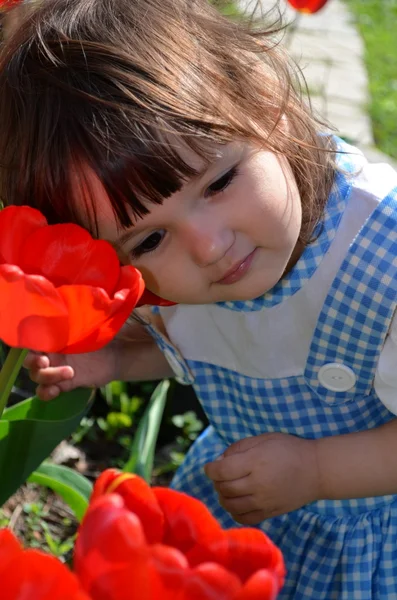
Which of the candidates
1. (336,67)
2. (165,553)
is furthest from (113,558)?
(336,67)

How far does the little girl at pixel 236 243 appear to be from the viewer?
2.88ft

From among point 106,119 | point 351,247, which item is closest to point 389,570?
point 351,247

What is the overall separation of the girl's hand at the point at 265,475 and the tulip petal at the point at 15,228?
0.42 meters

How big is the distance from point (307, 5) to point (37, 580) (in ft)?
4.87

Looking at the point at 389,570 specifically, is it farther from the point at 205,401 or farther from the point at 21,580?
the point at 21,580

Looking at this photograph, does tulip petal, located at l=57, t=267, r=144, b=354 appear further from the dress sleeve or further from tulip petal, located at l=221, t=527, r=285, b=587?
the dress sleeve

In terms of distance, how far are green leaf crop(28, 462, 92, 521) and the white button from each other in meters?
0.36

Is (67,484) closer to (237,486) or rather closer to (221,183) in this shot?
(237,486)

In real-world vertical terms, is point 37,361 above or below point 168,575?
below

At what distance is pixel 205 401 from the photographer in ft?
4.43

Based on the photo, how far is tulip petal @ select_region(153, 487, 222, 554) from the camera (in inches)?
17.7

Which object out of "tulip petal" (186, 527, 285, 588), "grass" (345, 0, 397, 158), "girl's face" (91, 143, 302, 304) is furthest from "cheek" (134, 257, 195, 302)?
"grass" (345, 0, 397, 158)

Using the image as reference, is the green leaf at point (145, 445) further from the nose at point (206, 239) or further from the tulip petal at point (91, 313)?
the tulip petal at point (91, 313)

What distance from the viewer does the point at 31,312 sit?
1.99ft
